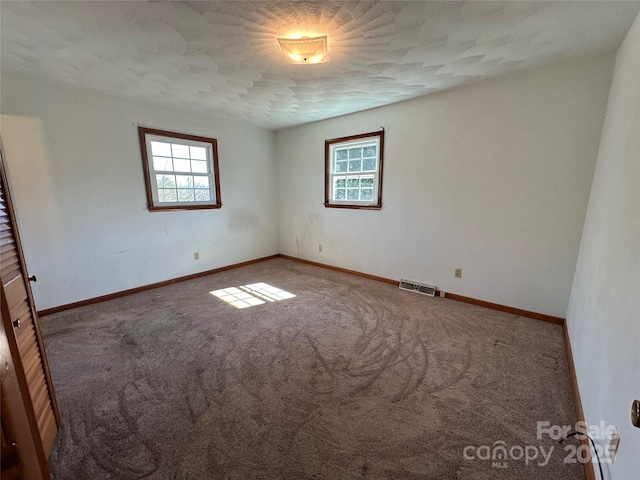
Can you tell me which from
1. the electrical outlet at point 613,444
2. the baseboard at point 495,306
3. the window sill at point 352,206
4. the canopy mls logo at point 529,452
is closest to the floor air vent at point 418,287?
the baseboard at point 495,306

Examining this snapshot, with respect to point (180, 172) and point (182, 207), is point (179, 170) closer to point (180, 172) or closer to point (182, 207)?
point (180, 172)

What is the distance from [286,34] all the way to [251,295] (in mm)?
2677

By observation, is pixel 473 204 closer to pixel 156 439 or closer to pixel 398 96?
pixel 398 96

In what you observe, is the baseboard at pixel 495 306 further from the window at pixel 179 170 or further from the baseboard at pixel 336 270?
the window at pixel 179 170

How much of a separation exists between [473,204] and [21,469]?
11.5 ft

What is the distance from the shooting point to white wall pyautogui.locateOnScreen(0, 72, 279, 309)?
258 centimetres

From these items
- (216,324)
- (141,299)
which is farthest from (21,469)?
(141,299)

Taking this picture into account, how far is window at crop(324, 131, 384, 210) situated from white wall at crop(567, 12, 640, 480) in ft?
6.92

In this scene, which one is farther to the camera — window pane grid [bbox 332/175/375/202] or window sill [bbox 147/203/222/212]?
window pane grid [bbox 332/175/375/202]

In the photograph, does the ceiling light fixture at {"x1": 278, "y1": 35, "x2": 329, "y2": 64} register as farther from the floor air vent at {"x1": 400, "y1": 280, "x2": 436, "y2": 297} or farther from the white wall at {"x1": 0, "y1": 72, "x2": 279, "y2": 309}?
the floor air vent at {"x1": 400, "y1": 280, "x2": 436, "y2": 297}

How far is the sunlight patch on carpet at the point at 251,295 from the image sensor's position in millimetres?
3101

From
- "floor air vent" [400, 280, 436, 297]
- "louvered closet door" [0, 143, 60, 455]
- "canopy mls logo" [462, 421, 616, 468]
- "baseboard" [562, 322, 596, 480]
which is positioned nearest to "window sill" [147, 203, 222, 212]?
"louvered closet door" [0, 143, 60, 455]

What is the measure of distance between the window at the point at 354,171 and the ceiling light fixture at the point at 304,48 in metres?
1.73

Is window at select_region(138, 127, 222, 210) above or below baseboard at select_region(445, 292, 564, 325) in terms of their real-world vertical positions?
above
